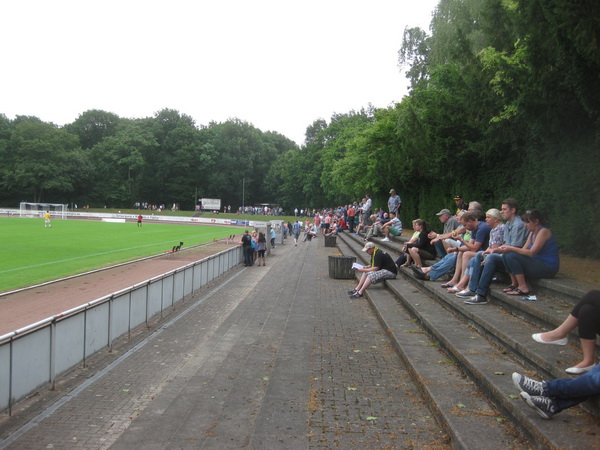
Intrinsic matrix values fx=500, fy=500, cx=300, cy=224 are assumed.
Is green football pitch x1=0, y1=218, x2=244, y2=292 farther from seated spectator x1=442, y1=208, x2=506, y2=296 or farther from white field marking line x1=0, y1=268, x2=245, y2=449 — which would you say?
seated spectator x1=442, y1=208, x2=506, y2=296

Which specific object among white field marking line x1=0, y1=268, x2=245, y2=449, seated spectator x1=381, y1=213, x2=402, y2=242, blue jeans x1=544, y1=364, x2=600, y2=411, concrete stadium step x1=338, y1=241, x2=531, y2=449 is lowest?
white field marking line x1=0, y1=268, x2=245, y2=449

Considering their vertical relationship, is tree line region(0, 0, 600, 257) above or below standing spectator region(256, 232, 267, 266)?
above

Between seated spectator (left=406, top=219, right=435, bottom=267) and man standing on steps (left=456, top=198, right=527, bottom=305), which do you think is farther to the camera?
seated spectator (left=406, top=219, right=435, bottom=267)

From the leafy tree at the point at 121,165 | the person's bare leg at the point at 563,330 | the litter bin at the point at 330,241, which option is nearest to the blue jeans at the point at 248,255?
the litter bin at the point at 330,241

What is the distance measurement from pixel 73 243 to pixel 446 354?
30373 mm

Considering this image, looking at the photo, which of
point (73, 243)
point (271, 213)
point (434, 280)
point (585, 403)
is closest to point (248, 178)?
point (271, 213)

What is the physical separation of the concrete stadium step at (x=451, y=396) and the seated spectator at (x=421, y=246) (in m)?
4.22

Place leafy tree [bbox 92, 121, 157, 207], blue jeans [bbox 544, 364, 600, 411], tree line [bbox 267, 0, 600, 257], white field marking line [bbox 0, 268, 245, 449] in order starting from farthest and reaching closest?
leafy tree [bbox 92, 121, 157, 207] < tree line [bbox 267, 0, 600, 257] < white field marking line [bbox 0, 268, 245, 449] < blue jeans [bbox 544, 364, 600, 411]

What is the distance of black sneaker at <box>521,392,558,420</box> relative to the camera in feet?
13.4

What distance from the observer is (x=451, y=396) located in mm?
5141

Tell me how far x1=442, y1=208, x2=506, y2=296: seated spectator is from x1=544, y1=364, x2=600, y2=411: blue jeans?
14.4 feet

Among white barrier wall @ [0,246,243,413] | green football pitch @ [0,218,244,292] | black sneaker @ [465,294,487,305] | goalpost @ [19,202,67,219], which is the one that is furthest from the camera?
goalpost @ [19,202,67,219]

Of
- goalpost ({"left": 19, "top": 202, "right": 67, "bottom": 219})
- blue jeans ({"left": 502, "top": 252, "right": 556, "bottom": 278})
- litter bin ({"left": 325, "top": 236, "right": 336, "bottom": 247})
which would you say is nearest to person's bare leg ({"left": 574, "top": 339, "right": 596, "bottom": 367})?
blue jeans ({"left": 502, "top": 252, "right": 556, "bottom": 278})

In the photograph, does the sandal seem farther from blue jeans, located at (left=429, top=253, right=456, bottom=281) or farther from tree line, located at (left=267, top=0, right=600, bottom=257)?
tree line, located at (left=267, top=0, right=600, bottom=257)
